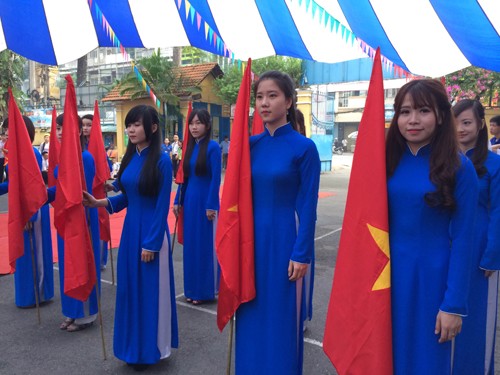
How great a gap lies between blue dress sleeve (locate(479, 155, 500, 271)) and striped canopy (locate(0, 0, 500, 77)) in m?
1.81

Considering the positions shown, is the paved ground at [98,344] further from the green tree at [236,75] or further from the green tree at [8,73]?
the green tree at [236,75]

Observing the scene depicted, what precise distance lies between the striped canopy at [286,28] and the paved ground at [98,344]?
2.39 m

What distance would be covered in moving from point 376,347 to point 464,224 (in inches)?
22.4

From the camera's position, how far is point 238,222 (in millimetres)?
2158

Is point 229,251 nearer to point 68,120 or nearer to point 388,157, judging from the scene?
point 388,157

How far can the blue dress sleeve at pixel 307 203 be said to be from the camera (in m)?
2.08

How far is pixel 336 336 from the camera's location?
70.4 inches

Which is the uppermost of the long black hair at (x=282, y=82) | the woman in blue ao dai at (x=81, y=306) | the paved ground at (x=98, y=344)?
the long black hair at (x=282, y=82)

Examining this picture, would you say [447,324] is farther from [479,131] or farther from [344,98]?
[344,98]

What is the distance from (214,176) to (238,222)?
1.81m

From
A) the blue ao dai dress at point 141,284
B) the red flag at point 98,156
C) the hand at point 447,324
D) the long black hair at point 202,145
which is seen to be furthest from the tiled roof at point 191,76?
the hand at point 447,324

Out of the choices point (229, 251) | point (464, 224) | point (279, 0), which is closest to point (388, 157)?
point (464, 224)

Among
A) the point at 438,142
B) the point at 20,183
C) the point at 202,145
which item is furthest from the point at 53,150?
the point at 438,142

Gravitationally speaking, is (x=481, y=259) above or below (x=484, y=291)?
above
